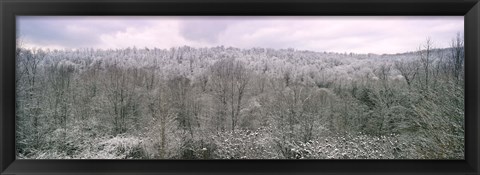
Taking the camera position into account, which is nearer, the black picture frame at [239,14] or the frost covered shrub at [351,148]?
the black picture frame at [239,14]

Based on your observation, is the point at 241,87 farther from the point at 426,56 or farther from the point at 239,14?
the point at 426,56

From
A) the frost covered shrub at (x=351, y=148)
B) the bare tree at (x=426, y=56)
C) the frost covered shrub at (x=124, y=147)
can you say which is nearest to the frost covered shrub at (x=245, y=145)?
the frost covered shrub at (x=351, y=148)

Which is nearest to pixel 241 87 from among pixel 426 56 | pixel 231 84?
pixel 231 84

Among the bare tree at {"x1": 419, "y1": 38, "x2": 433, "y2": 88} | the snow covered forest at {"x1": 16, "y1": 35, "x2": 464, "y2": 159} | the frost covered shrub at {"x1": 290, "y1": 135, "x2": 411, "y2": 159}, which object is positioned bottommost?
the frost covered shrub at {"x1": 290, "y1": 135, "x2": 411, "y2": 159}

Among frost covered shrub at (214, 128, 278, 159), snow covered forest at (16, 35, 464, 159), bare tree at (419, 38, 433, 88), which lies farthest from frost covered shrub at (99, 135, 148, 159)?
bare tree at (419, 38, 433, 88)

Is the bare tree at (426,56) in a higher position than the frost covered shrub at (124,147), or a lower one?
higher

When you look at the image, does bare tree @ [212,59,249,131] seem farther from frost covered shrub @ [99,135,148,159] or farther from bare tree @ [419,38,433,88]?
bare tree @ [419,38,433,88]

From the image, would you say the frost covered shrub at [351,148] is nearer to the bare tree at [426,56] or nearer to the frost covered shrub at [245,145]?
the frost covered shrub at [245,145]
